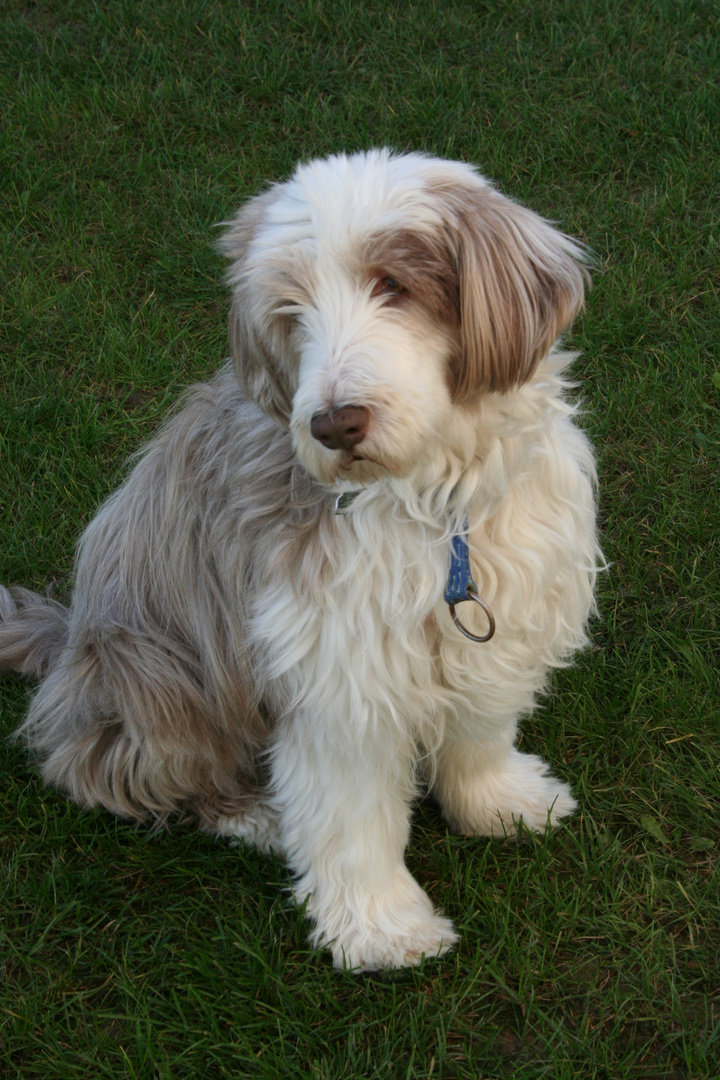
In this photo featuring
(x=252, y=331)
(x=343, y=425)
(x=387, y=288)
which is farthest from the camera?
(x=252, y=331)

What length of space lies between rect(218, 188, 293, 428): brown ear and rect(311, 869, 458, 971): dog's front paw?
1172 mm

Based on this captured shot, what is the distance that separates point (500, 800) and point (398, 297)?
1.45m

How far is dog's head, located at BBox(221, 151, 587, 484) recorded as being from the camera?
185 centimetres

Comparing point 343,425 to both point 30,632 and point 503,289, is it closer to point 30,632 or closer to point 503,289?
point 503,289

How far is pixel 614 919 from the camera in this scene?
2.56 meters

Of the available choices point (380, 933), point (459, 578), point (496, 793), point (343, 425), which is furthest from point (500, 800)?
point (343, 425)

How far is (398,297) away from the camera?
6.29ft

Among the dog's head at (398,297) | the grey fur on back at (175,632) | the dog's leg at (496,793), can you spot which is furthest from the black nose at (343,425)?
the dog's leg at (496,793)

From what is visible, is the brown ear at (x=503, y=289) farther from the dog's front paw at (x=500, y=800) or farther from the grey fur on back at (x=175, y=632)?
the dog's front paw at (x=500, y=800)

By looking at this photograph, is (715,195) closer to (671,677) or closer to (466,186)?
(671,677)

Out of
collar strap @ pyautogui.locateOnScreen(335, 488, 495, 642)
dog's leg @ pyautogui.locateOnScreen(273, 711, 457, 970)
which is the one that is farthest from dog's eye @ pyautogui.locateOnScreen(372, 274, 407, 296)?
dog's leg @ pyautogui.locateOnScreen(273, 711, 457, 970)

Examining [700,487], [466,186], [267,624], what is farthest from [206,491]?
[700,487]

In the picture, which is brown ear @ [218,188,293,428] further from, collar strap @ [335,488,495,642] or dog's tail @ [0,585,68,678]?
dog's tail @ [0,585,68,678]

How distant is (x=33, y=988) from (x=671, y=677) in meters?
1.87
